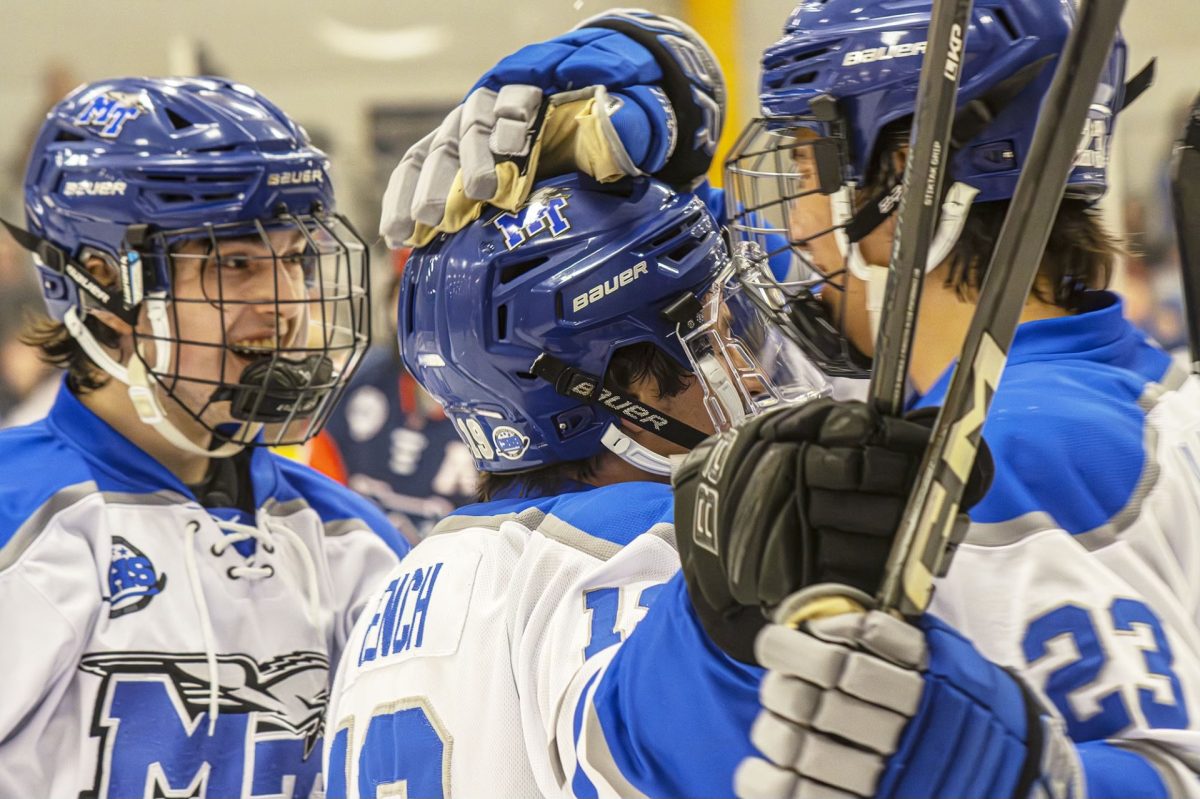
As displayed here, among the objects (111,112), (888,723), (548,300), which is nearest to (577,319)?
(548,300)

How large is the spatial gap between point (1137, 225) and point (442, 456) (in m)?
2.00

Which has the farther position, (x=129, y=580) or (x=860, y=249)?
(x=129, y=580)

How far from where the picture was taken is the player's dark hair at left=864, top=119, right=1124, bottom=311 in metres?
1.35

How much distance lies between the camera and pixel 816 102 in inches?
55.0

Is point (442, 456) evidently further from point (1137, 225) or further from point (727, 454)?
point (727, 454)

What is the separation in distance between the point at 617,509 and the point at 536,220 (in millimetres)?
371

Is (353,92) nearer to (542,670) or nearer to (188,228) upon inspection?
(188,228)

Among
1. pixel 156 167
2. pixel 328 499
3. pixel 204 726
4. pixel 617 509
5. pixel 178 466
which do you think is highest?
pixel 156 167

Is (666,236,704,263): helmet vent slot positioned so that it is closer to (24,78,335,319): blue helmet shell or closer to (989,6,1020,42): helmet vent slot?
(989,6,1020,42): helmet vent slot

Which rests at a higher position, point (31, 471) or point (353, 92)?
point (353, 92)

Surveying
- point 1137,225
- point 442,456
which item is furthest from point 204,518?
point 1137,225

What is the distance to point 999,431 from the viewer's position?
118cm

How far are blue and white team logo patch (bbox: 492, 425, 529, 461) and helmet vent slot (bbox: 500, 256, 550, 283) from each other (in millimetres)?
180

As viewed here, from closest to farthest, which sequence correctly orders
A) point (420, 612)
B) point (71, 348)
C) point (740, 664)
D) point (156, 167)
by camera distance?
point (740, 664) < point (420, 612) < point (156, 167) < point (71, 348)
